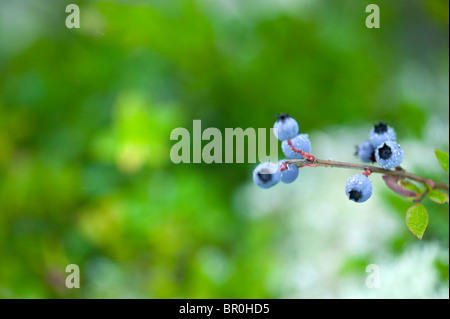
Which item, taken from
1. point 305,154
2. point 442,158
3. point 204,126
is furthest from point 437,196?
point 204,126

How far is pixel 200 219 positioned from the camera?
0.86 m

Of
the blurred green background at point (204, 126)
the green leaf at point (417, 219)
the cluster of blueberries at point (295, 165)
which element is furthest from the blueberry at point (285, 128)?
the blurred green background at point (204, 126)

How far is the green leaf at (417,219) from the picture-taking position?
0.36m

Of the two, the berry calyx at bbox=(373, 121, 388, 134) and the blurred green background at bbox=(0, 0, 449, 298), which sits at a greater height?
the blurred green background at bbox=(0, 0, 449, 298)

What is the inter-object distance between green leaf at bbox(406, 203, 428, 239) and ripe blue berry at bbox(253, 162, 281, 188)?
0.11 m

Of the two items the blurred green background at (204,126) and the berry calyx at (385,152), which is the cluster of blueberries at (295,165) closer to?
the berry calyx at (385,152)

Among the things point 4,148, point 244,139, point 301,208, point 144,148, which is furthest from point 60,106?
point 301,208

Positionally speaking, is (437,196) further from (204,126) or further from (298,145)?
(204,126)

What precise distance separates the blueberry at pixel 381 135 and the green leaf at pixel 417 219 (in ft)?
0.19

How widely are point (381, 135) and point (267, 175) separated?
110 mm

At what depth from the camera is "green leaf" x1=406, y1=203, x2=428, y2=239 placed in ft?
1.18

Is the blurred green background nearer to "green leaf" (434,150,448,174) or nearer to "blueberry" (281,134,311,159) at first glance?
"green leaf" (434,150,448,174)

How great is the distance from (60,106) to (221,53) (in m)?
0.39

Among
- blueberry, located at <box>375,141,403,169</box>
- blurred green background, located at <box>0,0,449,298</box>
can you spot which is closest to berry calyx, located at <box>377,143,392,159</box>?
blueberry, located at <box>375,141,403,169</box>
